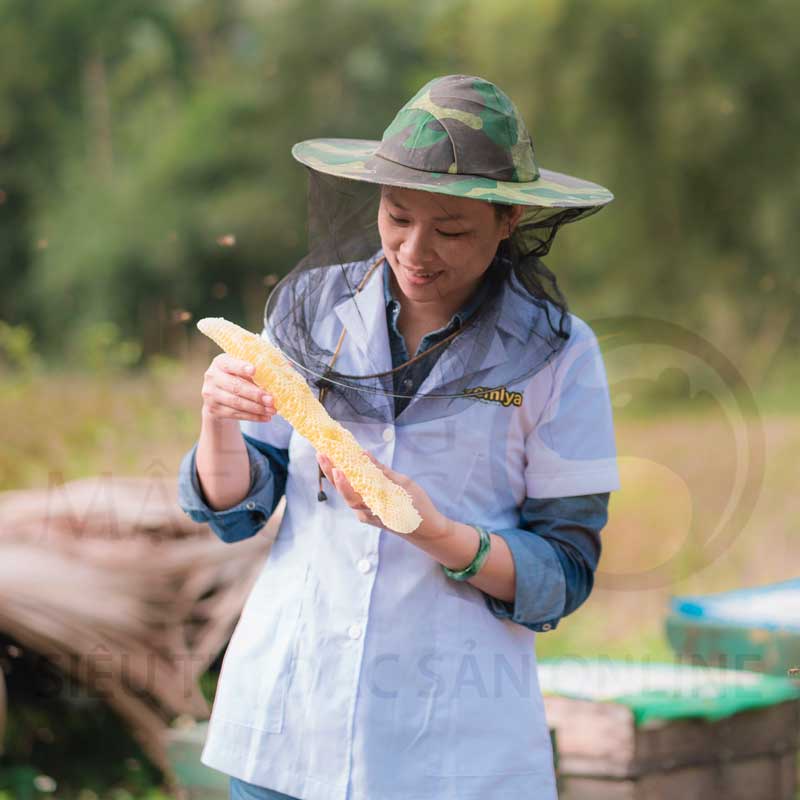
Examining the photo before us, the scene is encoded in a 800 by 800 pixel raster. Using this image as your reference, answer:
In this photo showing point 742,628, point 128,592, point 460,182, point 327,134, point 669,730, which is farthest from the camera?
point 327,134

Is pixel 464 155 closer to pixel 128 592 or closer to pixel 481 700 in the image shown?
pixel 481 700

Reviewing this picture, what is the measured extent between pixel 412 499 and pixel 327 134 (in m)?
14.0

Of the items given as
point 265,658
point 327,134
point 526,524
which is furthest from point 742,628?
point 327,134

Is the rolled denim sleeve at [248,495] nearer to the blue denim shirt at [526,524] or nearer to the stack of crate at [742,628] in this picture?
the blue denim shirt at [526,524]

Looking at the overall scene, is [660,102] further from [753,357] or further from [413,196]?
[413,196]

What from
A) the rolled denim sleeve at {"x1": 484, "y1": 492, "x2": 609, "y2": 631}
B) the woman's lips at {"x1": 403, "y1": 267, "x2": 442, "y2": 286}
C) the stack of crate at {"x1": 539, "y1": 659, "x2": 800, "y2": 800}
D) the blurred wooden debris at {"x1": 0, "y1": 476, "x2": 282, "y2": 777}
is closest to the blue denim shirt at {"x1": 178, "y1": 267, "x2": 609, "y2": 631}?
the rolled denim sleeve at {"x1": 484, "y1": 492, "x2": 609, "y2": 631}

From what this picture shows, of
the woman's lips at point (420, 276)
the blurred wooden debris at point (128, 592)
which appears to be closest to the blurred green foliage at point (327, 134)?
the blurred wooden debris at point (128, 592)

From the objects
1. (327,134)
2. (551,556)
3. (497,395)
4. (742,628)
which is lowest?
(742,628)

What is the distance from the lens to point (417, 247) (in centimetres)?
169

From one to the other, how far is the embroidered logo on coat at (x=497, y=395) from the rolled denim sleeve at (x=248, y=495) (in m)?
0.36

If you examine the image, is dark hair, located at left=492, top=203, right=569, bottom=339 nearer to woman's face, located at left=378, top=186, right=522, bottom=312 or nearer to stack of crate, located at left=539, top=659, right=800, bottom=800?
woman's face, located at left=378, top=186, right=522, bottom=312

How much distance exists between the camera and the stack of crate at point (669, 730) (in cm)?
293

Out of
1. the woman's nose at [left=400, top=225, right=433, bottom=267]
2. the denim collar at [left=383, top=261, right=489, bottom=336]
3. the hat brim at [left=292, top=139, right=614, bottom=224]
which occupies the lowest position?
the denim collar at [left=383, top=261, right=489, bottom=336]

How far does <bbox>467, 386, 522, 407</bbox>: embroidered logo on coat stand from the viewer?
179cm
